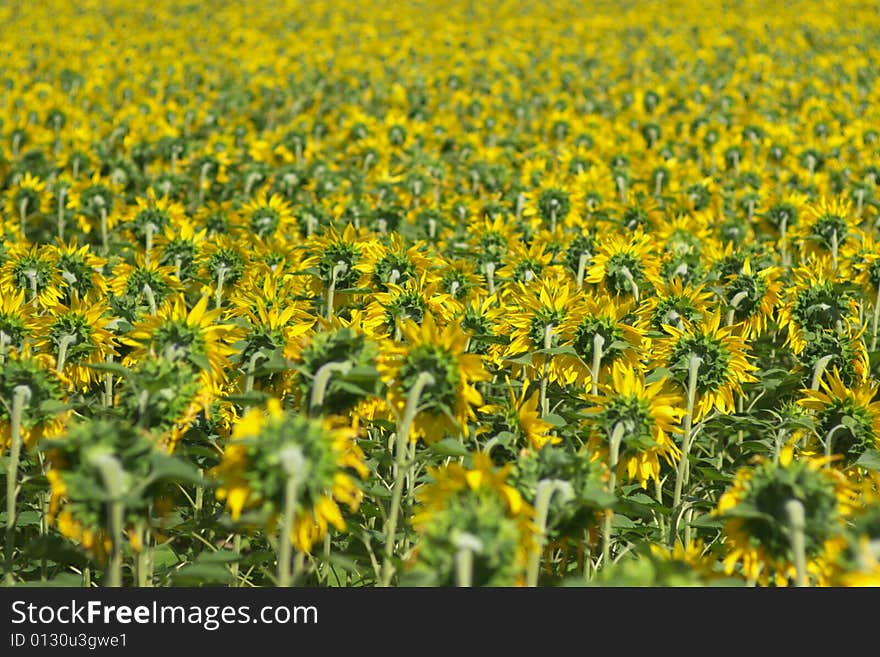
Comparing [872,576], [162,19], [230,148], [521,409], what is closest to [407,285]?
[521,409]

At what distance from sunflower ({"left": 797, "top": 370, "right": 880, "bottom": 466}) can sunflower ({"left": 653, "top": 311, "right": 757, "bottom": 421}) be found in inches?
12.4

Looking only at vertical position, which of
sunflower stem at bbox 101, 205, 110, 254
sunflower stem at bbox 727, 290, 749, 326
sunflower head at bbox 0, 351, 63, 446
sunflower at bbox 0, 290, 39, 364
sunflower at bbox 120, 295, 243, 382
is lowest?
sunflower head at bbox 0, 351, 63, 446

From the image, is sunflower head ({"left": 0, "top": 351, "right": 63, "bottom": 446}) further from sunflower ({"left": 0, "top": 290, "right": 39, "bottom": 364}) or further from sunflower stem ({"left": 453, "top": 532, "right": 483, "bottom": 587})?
sunflower stem ({"left": 453, "top": 532, "right": 483, "bottom": 587})

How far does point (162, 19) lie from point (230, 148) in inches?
589

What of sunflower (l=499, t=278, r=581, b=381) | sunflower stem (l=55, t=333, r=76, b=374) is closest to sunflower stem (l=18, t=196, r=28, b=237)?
sunflower stem (l=55, t=333, r=76, b=374)

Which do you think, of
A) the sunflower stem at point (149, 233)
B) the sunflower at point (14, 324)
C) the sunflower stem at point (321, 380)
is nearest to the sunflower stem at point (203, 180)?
the sunflower stem at point (149, 233)

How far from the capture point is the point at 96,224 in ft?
25.5

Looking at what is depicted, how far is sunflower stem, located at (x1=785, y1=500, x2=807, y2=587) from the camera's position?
2145mm

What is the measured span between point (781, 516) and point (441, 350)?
109cm

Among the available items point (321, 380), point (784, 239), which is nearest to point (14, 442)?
point (321, 380)

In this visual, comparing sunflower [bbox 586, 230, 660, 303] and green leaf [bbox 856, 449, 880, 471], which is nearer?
green leaf [bbox 856, 449, 880, 471]

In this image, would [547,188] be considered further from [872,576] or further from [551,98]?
[551,98]

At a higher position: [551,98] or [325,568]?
[551,98]

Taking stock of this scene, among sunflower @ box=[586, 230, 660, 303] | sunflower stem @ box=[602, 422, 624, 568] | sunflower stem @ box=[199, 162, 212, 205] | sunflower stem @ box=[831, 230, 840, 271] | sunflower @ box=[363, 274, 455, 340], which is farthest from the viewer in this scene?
sunflower stem @ box=[199, 162, 212, 205]
